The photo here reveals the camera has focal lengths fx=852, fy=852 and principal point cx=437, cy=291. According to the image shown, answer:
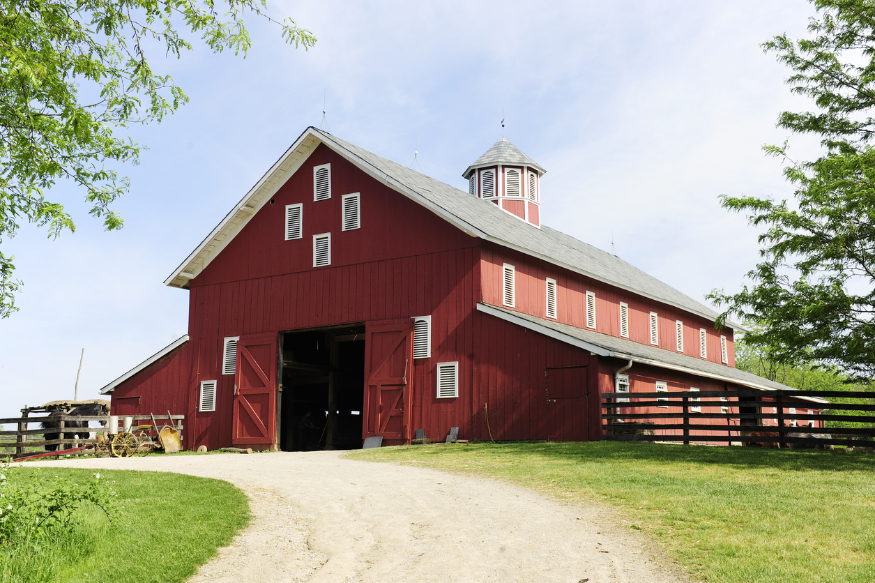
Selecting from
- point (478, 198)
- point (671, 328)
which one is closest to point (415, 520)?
point (478, 198)

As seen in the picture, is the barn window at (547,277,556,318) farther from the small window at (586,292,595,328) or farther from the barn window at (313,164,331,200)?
the barn window at (313,164,331,200)

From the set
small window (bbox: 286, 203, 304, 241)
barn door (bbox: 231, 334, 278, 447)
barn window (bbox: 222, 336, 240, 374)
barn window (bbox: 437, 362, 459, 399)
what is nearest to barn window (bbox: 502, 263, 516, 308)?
barn window (bbox: 437, 362, 459, 399)

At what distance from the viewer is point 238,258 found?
87.4ft

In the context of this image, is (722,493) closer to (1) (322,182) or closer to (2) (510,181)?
(1) (322,182)

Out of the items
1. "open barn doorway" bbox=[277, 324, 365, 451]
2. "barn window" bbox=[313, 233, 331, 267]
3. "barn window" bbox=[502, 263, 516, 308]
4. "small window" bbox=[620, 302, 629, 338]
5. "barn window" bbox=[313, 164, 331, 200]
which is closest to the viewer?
"barn window" bbox=[502, 263, 516, 308]

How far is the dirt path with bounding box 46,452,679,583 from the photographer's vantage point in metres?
7.83

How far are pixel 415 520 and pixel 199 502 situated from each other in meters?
3.11

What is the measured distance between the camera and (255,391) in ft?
82.1

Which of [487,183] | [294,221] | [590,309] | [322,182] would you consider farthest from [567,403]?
[487,183]

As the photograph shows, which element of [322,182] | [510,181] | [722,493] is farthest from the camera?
[510,181]

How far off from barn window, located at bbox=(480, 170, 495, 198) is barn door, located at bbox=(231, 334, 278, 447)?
10709mm

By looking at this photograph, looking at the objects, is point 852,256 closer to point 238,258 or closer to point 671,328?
point 671,328

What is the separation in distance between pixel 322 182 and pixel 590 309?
31.3 ft

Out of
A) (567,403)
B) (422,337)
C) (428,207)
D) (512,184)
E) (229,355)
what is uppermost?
(512,184)
